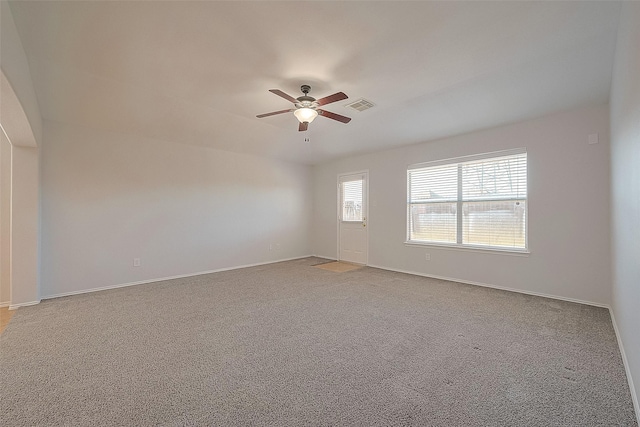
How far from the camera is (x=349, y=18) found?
219 centimetres

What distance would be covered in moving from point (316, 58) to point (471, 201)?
11.4 ft

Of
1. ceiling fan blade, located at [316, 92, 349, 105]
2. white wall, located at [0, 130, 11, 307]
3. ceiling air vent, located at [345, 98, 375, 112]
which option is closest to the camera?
ceiling fan blade, located at [316, 92, 349, 105]

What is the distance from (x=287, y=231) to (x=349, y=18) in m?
5.13

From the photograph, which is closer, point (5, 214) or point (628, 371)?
point (628, 371)

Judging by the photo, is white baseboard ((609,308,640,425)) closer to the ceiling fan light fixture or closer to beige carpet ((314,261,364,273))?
the ceiling fan light fixture

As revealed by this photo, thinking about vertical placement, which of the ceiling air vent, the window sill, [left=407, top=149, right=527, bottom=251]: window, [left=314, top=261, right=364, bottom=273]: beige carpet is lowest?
[left=314, top=261, right=364, bottom=273]: beige carpet

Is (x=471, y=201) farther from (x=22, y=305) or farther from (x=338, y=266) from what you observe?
(x=22, y=305)

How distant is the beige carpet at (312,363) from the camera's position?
159 centimetres

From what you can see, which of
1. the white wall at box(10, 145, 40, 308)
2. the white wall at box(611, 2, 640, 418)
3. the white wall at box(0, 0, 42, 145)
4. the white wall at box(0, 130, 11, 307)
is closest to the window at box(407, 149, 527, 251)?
the white wall at box(611, 2, 640, 418)

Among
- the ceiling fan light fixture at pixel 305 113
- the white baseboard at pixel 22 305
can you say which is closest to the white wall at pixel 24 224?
the white baseboard at pixel 22 305

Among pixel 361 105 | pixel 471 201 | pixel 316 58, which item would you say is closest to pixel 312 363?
pixel 316 58

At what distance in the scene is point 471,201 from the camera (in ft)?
14.9

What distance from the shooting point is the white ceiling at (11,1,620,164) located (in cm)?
216

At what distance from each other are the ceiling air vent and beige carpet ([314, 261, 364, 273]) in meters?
3.16
